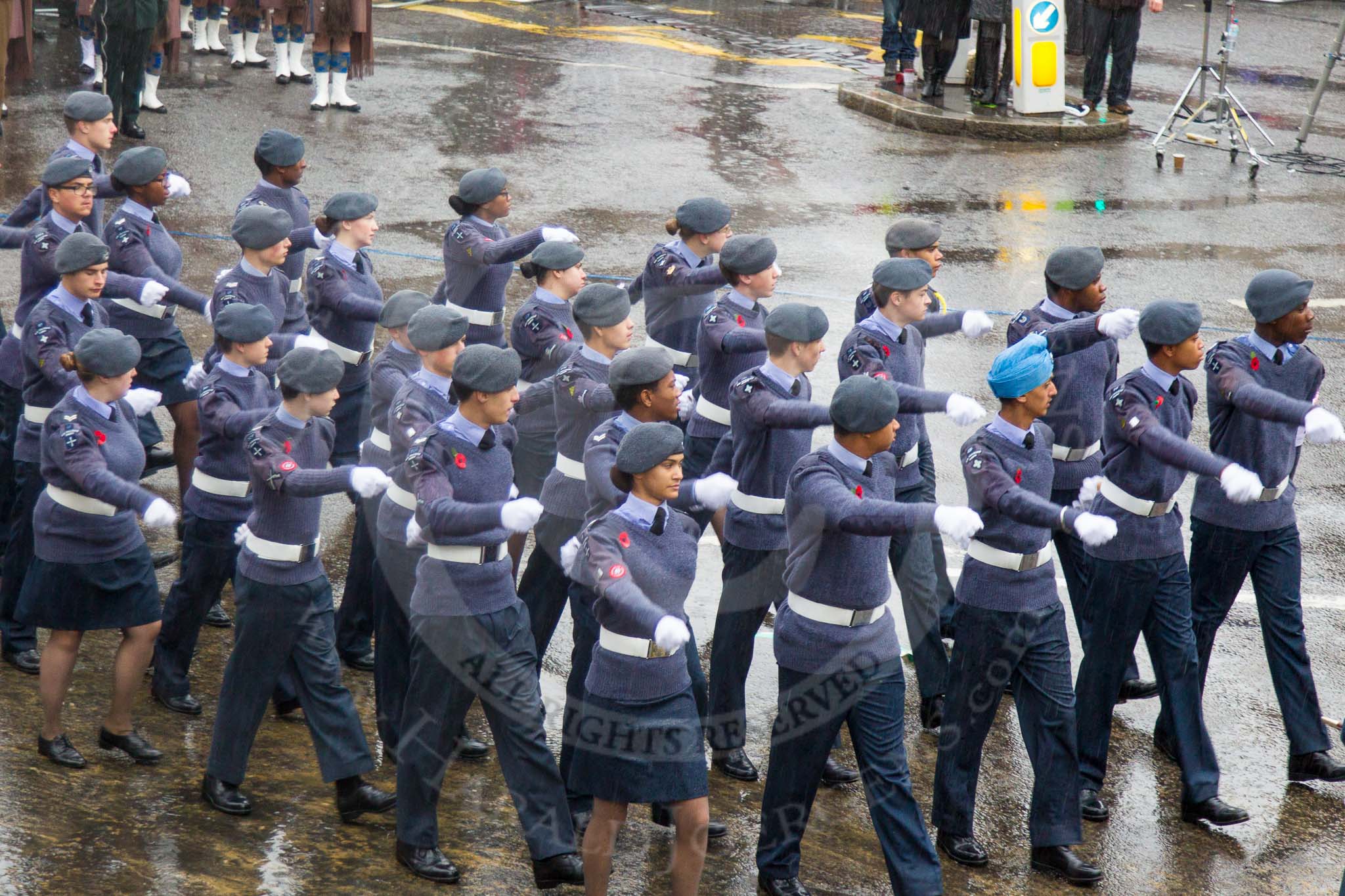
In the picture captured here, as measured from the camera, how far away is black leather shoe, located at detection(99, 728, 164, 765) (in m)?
5.95

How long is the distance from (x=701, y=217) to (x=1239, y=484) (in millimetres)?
2924

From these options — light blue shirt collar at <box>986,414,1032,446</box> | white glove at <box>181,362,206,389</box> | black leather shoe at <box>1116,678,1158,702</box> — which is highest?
light blue shirt collar at <box>986,414,1032,446</box>

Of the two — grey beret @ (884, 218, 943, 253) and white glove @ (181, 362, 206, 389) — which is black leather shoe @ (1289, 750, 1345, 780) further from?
white glove @ (181, 362, 206, 389)

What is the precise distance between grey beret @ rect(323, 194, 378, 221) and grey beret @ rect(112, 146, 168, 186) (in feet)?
2.88

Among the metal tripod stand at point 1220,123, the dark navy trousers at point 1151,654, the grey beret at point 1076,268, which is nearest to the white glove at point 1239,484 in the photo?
the dark navy trousers at point 1151,654

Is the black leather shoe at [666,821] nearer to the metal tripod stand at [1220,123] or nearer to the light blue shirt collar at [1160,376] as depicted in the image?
the light blue shirt collar at [1160,376]

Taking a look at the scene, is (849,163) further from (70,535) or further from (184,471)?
(70,535)

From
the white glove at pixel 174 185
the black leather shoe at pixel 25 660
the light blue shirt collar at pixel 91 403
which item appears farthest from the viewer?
the white glove at pixel 174 185

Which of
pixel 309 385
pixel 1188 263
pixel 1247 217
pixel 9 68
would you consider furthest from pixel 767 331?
pixel 9 68

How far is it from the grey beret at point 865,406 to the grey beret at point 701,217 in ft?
7.78

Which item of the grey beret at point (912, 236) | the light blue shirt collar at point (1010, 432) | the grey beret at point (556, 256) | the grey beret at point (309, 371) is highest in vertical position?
the grey beret at point (912, 236)

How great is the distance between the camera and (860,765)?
17.5 ft

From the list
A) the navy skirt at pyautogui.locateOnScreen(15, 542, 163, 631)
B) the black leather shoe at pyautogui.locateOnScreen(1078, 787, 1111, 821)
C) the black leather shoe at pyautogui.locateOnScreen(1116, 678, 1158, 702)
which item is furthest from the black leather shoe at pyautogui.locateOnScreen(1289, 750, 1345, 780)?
the navy skirt at pyautogui.locateOnScreen(15, 542, 163, 631)

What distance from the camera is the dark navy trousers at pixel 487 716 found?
5363 mm
